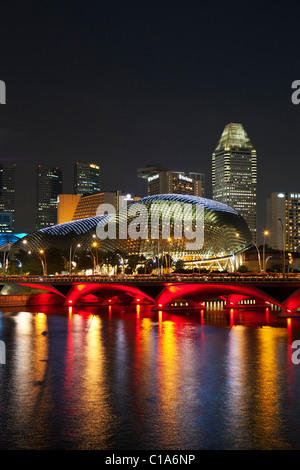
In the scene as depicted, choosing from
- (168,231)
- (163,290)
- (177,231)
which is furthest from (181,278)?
(168,231)

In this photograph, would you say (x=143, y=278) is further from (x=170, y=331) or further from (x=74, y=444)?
(x=74, y=444)

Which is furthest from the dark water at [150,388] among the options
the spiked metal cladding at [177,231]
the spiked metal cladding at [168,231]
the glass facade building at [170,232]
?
the glass facade building at [170,232]

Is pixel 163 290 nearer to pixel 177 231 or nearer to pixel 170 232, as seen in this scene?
pixel 177 231

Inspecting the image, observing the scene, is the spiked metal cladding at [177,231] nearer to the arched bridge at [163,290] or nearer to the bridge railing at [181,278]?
the arched bridge at [163,290]

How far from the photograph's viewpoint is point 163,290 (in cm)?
7519

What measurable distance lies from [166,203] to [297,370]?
372 feet

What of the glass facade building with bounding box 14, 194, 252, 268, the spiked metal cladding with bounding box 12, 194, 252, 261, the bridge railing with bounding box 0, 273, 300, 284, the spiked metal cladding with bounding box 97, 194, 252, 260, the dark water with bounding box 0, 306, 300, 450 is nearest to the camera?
the dark water with bounding box 0, 306, 300, 450

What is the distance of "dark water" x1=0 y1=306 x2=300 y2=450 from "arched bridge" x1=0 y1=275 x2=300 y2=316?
6144 millimetres

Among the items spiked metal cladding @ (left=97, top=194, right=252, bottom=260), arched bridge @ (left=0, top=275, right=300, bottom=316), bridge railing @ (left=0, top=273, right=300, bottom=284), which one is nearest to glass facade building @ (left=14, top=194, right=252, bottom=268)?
spiked metal cladding @ (left=97, top=194, right=252, bottom=260)

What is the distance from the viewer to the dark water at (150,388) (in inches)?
861

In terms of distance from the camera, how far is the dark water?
21.9 m

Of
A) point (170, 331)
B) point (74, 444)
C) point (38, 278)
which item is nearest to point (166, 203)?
point (38, 278)

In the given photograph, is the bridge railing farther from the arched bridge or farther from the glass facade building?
the glass facade building

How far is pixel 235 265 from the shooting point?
122 metres
